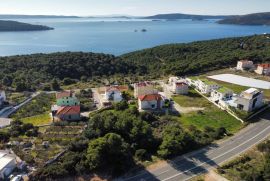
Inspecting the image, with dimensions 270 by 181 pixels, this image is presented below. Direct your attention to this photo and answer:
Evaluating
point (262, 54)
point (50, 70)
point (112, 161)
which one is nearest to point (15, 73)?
point (50, 70)

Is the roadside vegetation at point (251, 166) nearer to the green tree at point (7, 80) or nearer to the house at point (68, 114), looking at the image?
the house at point (68, 114)

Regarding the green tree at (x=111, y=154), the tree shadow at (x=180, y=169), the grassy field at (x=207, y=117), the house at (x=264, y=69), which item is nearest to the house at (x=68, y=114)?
the green tree at (x=111, y=154)

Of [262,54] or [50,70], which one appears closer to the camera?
[50,70]

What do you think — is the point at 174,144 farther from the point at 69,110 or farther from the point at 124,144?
the point at 69,110

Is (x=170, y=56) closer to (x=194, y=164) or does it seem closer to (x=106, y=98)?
(x=106, y=98)

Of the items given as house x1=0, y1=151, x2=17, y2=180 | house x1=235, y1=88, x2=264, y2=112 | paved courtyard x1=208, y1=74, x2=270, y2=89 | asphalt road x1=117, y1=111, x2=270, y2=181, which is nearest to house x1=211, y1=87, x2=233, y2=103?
house x1=235, y1=88, x2=264, y2=112

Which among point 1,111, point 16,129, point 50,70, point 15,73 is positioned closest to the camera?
point 16,129

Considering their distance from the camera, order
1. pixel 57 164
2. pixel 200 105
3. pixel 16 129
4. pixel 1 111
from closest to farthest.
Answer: pixel 57 164 → pixel 16 129 → pixel 1 111 → pixel 200 105
